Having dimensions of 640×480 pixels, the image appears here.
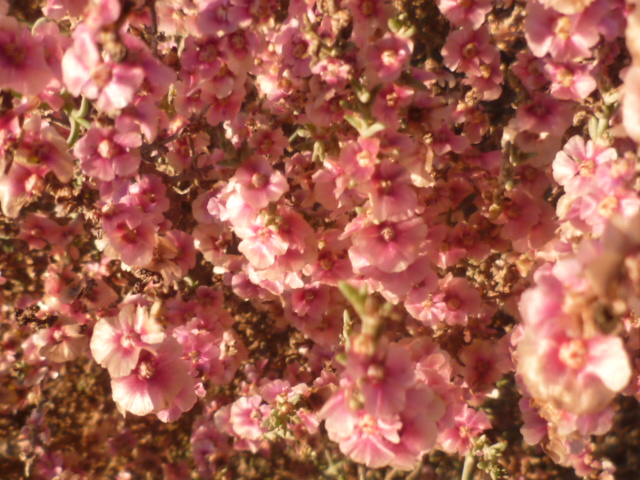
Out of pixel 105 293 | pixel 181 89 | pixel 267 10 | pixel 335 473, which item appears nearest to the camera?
pixel 267 10

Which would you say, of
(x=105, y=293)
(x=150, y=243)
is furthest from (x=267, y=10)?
(x=105, y=293)

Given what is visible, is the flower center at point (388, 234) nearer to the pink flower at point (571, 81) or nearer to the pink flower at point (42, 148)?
the pink flower at point (571, 81)

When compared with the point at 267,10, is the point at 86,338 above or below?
below

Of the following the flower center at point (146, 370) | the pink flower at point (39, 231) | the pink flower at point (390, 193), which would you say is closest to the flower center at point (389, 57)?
the pink flower at point (390, 193)

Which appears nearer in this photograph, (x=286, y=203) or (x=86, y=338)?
(x=286, y=203)

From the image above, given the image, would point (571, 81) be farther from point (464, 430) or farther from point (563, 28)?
point (464, 430)

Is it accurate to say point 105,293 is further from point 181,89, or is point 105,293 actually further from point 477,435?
point 477,435

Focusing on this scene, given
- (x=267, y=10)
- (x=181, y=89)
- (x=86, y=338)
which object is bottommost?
(x=86, y=338)
